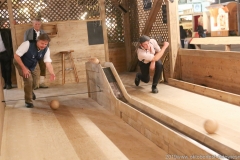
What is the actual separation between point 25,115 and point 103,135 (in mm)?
1718

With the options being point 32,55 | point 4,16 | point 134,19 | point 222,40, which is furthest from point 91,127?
point 134,19

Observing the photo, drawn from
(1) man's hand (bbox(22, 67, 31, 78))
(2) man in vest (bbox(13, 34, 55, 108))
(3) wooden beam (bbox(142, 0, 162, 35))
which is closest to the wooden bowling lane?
(2) man in vest (bbox(13, 34, 55, 108))

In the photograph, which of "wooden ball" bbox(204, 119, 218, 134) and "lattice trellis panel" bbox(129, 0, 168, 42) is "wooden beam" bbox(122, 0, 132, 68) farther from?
"wooden ball" bbox(204, 119, 218, 134)

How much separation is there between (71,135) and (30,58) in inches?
70.8

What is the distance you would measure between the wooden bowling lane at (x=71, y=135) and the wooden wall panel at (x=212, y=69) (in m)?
1.92

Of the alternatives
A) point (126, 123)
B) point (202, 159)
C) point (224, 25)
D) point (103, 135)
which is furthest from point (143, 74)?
point (224, 25)

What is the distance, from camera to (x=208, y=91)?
16.8 ft

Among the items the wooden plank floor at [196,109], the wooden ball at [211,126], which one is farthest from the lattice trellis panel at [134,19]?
the wooden ball at [211,126]

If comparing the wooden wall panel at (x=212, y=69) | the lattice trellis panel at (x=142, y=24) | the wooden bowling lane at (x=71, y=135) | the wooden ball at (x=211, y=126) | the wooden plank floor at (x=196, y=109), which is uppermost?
the lattice trellis panel at (x=142, y=24)

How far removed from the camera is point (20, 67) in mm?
4977

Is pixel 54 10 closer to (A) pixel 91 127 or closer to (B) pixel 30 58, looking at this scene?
(B) pixel 30 58

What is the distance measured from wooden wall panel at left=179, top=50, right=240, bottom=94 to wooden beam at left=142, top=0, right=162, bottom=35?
127 cm

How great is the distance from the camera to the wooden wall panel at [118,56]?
28.8ft

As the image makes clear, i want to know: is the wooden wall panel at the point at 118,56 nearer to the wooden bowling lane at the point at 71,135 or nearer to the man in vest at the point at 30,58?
the wooden bowling lane at the point at 71,135
